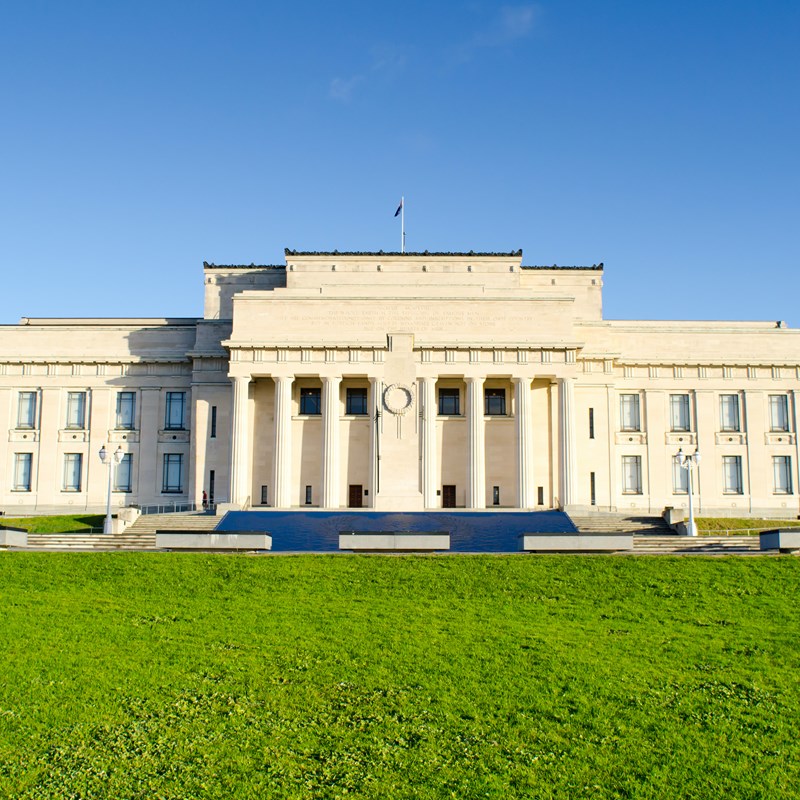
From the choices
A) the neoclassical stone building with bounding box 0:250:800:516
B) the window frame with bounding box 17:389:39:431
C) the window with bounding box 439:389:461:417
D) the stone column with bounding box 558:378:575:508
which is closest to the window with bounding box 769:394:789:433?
the neoclassical stone building with bounding box 0:250:800:516

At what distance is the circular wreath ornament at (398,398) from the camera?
5250 cm

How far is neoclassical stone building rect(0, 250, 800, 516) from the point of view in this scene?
173ft

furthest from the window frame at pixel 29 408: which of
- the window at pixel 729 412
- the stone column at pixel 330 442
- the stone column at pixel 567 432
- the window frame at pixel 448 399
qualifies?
the window at pixel 729 412

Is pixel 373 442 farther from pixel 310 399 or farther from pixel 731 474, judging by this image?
pixel 731 474

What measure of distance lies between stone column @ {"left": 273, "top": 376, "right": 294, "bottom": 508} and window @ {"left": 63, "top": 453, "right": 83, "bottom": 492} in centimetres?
1514

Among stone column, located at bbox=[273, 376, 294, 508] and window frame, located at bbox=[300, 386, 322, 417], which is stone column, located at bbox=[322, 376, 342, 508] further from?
window frame, located at bbox=[300, 386, 322, 417]

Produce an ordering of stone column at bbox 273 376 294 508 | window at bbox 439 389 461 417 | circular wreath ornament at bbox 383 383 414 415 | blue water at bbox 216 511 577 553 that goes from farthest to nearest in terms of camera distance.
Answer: window at bbox 439 389 461 417
circular wreath ornament at bbox 383 383 414 415
stone column at bbox 273 376 294 508
blue water at bbox 216 511 577 553

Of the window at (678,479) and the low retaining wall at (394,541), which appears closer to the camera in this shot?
the low retaining wall at (394,541)

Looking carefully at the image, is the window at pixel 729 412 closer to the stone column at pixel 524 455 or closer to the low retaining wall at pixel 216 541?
the stone column at pixel 524 455

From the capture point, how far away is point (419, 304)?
5378 centimetres

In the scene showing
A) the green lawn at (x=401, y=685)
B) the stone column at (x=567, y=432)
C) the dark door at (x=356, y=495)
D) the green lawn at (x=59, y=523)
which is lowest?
the green lawn at (x=401, y=685)

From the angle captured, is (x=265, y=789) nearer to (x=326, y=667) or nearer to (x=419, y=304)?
(x=326, y=667)

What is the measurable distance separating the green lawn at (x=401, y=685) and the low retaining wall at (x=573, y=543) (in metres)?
5.80

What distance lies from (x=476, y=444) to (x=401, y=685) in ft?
121
